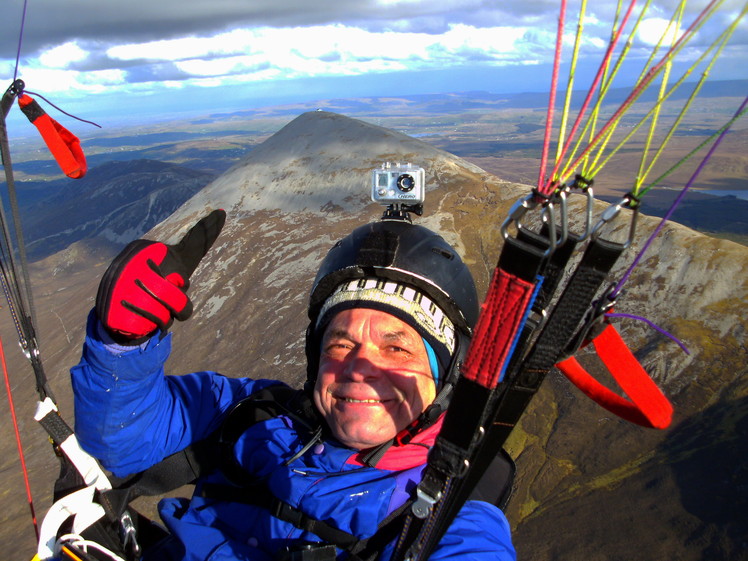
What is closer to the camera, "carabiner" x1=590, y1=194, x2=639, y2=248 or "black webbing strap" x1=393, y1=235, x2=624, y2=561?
"carabiner" x1=590, y1=194, x2=639, y2=248

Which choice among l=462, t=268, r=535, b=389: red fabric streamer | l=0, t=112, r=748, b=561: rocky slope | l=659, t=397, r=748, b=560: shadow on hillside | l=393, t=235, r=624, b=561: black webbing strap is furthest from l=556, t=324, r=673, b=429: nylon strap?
l=659, t=397, r=748, b=560: shadow on hillside

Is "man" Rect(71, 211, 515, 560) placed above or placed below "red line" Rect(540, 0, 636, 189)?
below

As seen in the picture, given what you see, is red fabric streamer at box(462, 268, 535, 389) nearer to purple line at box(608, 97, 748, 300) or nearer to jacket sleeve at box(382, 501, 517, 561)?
purple line at box(608, 97, 748, 300)

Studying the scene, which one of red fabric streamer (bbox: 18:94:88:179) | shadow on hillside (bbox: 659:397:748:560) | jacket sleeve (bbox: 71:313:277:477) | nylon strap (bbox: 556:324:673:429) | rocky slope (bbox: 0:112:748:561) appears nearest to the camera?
nylon strap (bbox: 556:324:673:429)

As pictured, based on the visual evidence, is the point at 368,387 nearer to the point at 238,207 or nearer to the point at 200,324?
the point at 200,324

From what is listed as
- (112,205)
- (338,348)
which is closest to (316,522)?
(338,348)

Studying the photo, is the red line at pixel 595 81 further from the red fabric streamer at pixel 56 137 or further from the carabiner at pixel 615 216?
the red fabric streamer at pixel 56 137

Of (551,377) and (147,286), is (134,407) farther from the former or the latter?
(551,377)
